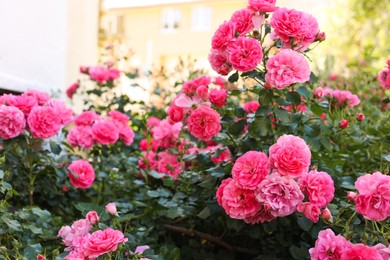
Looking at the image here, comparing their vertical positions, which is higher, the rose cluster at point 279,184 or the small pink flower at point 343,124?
the small pink flower at point 343,124

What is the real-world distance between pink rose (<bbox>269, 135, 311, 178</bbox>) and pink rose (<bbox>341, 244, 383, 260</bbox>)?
0.24 m

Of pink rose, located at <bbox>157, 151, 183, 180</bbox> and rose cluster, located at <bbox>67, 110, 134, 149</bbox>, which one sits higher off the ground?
rose cluster, located at <bbox>67, 110, 134, 149</bbox>

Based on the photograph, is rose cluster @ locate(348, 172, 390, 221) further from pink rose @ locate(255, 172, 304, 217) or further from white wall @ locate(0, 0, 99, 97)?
white wall @ locate(0, 0, 99, 97)

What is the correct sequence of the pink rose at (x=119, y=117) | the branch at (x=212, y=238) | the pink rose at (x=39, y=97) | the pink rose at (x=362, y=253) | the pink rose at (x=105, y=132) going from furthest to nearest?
the pink rose at (x=119, y=117)
the pink rose at (x=105, y=132)
the branch at (x=212, y=238)
the pink rose at (x=39, y=97)
the pink rose at (x=362, y=253)

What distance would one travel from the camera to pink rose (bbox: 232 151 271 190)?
1.39m

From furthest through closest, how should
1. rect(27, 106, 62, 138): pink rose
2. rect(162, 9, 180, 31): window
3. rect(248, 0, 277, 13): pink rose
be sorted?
rect(162, 9, 180, 31): window < rect(27, 106, 62, 138): pink rose < rect(248, 0, 277, 13): pink rose

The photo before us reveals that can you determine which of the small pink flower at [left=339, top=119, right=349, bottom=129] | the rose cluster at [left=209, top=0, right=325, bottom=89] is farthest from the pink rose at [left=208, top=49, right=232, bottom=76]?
the small pink flower at [left=339, top=119, right=349, bottom=129]

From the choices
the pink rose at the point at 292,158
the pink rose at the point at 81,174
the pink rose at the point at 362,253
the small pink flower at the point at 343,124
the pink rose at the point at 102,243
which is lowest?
the pink rose at the point at 81,174

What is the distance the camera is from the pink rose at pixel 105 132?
2.16 meters

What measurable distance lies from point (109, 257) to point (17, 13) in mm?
1429

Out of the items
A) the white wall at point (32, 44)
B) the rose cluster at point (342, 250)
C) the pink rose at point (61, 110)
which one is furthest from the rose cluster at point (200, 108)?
the white wall at point (32, 44)

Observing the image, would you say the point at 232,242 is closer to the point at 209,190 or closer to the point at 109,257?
the point at 209,190

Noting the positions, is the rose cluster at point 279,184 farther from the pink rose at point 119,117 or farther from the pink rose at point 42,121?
the pink rose at point 119,117

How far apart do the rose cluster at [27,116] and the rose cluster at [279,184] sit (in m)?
0.78
